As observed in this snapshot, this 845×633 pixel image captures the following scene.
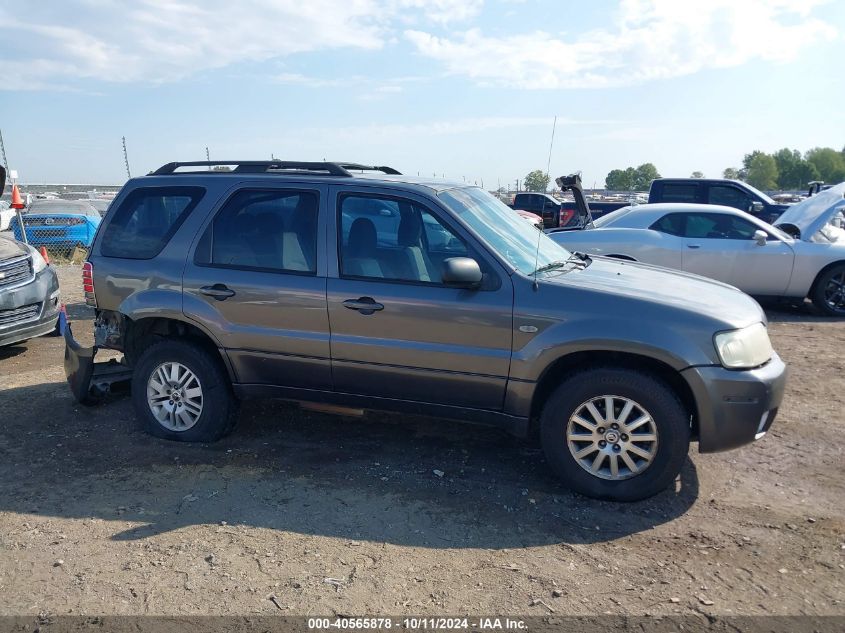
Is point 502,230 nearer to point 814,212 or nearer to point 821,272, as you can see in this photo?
point 821,272

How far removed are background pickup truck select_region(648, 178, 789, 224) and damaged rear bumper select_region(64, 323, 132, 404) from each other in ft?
36.5

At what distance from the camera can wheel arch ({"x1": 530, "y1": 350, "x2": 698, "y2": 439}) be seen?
3988 millimetres

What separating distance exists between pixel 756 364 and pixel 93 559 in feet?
12.5

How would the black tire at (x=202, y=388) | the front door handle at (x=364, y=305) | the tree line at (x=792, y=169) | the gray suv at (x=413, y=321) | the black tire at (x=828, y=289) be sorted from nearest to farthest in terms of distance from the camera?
the gray suv at (x=413, y=321), the front door handle at (x=364, y=305), the black tire at (x=202, y=388), the black tire at (x=828, y=289), the tree line at (x=792, y=169)

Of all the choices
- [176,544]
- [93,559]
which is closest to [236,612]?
[176,544]

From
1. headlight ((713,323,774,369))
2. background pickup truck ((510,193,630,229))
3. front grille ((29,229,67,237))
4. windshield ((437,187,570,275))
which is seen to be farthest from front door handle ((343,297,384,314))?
background pickup truck ((510,193,630,229))

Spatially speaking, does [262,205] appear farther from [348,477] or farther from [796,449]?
[796,449]

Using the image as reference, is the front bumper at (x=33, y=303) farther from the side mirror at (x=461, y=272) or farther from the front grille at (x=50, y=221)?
the front grille at (x=50, y=221)

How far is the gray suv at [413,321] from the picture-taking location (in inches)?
154

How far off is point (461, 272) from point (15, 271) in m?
5.78

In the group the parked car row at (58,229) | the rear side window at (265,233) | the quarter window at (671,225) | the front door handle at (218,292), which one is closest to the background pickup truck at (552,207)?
the quarter window at (671,225)

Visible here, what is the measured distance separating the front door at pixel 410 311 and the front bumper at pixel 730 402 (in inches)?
44.2

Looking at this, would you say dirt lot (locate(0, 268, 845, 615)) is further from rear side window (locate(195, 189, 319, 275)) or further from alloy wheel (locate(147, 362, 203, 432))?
rear side window (locate(195, 189, 319, 275))

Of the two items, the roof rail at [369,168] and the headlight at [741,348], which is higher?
the roof rail at [369,168]
